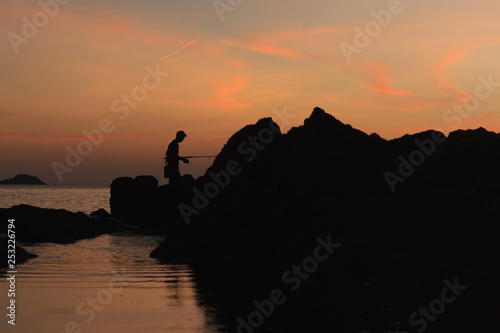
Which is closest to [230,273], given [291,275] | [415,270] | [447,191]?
[291,275]

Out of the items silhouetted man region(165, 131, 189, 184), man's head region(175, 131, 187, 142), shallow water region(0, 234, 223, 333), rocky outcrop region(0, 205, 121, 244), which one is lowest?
shallow water region(0, 234, 223, 333)

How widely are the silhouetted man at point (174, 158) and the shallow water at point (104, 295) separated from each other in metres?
8.12

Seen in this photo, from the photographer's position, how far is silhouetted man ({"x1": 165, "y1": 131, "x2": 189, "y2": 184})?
88.4ft

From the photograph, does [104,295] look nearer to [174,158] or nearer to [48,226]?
[48,226]

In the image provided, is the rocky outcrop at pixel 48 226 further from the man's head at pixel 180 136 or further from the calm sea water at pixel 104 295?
the man's head at pixel 180 136

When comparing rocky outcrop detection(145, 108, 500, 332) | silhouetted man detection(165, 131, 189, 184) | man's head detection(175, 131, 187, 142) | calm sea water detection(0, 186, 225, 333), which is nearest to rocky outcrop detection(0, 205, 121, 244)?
calm sea water detection(0, 186, 225, 333)

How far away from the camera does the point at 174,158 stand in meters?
27.5

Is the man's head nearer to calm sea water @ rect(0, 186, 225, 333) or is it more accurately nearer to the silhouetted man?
the silhouetted man

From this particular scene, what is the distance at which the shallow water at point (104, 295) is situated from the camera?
9961 mm

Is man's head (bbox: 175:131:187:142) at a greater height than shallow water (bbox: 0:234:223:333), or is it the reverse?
man's head (bbox: 175:131:187:142)

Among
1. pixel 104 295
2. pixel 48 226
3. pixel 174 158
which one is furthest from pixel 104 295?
pixel 174 158

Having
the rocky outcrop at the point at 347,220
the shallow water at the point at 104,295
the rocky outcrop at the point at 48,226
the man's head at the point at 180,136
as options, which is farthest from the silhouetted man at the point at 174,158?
the shallow water at the point at 104,295

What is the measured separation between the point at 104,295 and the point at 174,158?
15321 millimetres

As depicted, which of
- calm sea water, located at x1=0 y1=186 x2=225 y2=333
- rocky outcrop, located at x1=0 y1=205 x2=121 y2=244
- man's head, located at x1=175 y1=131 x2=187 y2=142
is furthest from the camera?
man's head, located at x1=175 y1=131 x2=187 y2=142
